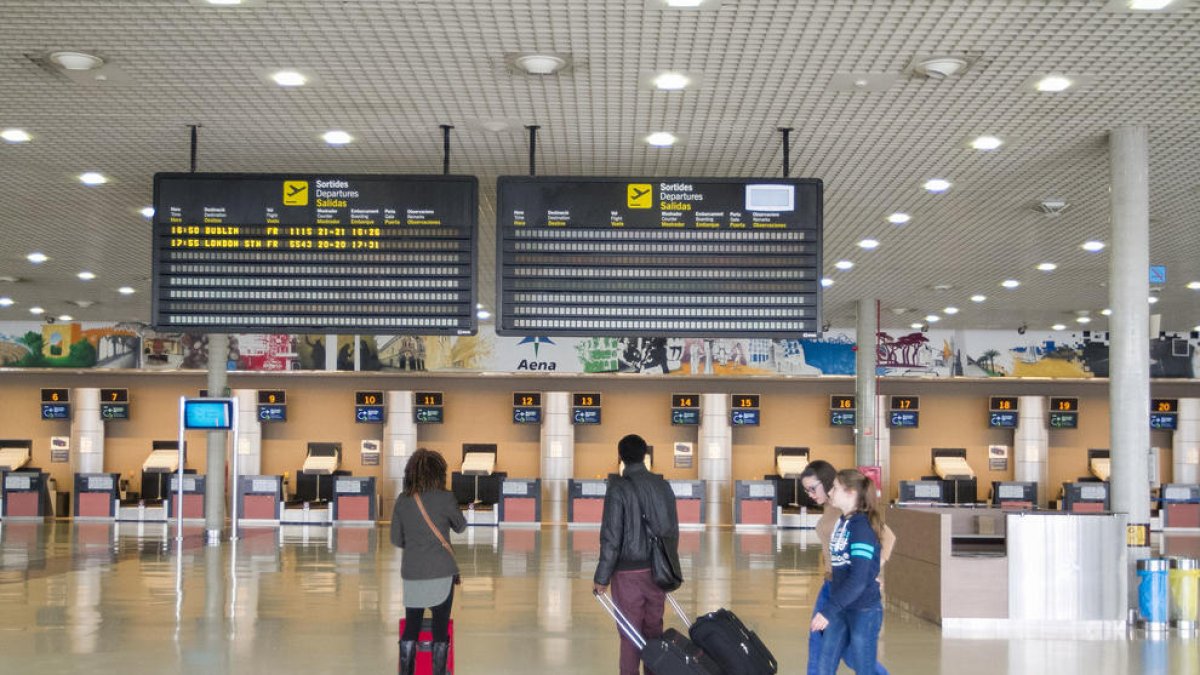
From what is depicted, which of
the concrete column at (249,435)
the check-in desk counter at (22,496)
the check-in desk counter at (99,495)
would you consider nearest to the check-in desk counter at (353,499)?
the concrete column at (249,435)

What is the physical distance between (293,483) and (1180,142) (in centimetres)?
1955

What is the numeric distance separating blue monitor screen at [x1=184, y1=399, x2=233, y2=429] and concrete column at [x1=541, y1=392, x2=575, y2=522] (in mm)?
9524

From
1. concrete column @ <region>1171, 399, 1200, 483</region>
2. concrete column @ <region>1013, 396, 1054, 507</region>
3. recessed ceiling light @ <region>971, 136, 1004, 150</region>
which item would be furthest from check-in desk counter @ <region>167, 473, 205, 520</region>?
concrete column @ <region>1171, 399, 1200, 483</region>

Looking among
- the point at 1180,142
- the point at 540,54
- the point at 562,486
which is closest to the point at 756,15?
the point at 540,54

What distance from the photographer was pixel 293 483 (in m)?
25.2

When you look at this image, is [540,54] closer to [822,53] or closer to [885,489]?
[822,53]

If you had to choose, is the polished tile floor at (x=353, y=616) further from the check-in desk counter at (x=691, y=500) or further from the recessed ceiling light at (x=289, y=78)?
the check-in desk counter at (x=691, y=500)

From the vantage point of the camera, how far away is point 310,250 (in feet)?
28.9

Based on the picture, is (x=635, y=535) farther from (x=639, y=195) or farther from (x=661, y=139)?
(x=661, y=139)

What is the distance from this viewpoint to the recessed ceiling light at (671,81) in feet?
25.6

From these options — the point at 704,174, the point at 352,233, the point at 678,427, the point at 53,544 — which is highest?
the point at 704,174

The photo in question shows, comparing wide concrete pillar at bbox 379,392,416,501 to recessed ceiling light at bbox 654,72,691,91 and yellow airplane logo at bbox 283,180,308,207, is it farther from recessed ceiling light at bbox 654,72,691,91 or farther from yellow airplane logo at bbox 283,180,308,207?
recessed ceiling light at bbox 654,72,691,91

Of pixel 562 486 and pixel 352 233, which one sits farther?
pixel 562 486

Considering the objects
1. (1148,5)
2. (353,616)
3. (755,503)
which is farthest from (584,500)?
(1148,5)
